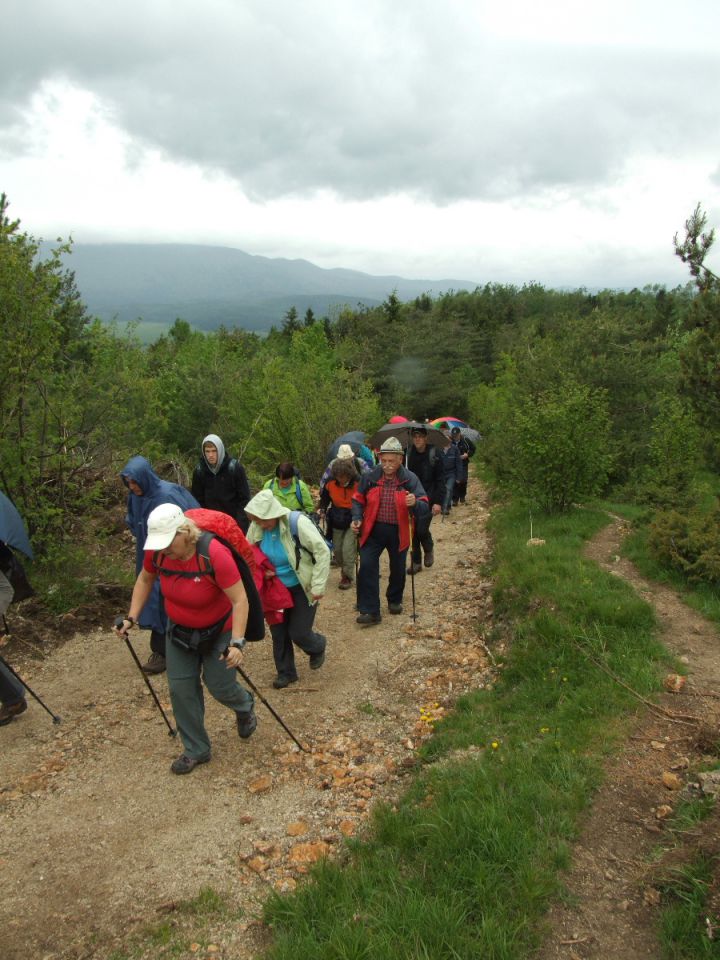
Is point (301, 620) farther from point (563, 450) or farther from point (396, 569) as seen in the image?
point (563, 450)

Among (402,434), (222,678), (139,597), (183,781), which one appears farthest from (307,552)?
(402,434)

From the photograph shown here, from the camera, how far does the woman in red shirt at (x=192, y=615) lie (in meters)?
4.24

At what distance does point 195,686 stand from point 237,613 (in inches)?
33.1

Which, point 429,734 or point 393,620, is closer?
point 429,734

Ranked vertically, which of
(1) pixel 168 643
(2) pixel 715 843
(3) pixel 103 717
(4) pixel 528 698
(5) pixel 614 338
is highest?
(5) pixel 614 338

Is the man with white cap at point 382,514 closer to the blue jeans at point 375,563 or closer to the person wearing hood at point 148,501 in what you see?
the blue jeans at point 375,563

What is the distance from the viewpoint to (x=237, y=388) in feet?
68.8

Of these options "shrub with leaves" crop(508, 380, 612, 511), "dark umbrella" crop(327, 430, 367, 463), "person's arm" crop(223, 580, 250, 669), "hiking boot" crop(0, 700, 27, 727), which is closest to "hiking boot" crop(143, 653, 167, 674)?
"hiking boot" crop(0, 700, 27, 727)

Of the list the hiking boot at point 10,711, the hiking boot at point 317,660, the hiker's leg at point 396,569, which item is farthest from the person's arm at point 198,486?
the hiking boot at point 10,711

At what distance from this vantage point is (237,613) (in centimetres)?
443

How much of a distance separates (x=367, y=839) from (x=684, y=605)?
4.59 meters

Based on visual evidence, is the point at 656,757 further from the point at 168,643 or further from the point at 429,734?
the point at 168,643

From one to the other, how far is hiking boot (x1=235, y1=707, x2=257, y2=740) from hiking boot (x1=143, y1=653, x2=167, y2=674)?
60.4 inches

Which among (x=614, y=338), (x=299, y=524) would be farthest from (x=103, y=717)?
(x=614, y=338)
